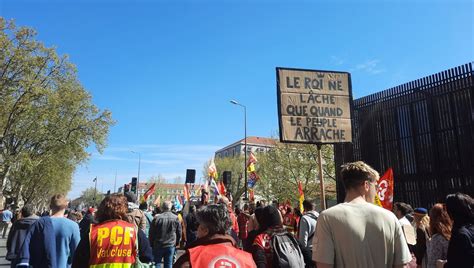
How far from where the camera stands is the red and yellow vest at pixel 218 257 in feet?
8.46

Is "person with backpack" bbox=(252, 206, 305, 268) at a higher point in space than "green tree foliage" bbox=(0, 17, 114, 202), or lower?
lower

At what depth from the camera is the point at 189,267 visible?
8.39 feet

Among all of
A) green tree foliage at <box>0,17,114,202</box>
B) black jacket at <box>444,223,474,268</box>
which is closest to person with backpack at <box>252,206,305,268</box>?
black jacket at <box>444,223,474,268</box>

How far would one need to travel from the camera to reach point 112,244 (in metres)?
3.85

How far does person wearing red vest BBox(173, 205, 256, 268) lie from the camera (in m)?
2.60

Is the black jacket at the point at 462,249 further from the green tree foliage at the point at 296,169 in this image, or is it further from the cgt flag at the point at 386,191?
the green tree foliage at the point at 296,169

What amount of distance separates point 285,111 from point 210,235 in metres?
3.94

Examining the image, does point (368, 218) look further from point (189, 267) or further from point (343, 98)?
point (343, 98)

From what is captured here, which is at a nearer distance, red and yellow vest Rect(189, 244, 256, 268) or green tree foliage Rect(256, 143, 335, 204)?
red and yellow vest Rect(189, 244, 256, 268)

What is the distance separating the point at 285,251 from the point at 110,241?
5.77ft

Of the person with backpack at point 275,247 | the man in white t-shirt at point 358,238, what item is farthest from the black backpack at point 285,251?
the man in white t-shirt at point 358,238

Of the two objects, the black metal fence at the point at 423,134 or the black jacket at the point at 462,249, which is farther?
the black metal fence at the point at 423,134

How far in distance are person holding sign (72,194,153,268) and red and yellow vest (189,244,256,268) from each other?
5.10 ft

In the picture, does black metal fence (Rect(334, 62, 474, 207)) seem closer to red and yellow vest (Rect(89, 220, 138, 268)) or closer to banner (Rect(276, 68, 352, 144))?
banner (Rect(276, 68, 352, 144))
